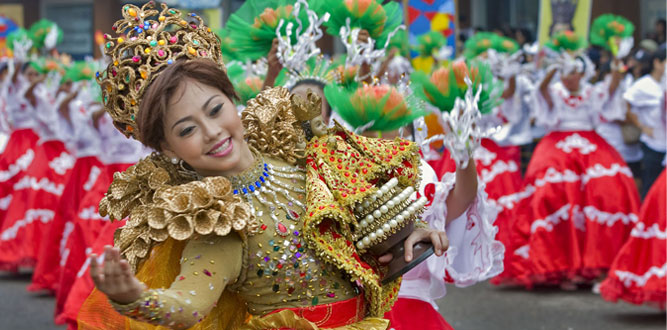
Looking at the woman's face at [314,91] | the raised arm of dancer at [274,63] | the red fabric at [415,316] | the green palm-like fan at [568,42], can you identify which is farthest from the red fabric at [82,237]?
the green palm-like fan at [568,42]

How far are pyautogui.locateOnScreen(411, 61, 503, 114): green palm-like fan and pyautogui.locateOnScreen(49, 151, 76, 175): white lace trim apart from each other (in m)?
6.10

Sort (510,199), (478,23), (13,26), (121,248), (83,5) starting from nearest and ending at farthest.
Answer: (121,248) → (510,199) → (13,26) → (478,23) → (83,5)

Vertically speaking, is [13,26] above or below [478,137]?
below

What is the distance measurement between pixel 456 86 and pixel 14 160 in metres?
6.99

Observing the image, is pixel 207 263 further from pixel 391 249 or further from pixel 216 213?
pixel 391 249

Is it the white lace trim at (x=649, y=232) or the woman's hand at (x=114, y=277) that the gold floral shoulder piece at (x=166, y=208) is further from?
the white lace trim at (x=649, y=232)

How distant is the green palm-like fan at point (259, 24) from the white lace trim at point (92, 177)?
10.1 ft

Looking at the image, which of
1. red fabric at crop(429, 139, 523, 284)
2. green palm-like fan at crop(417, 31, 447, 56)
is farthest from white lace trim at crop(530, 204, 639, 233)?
green palm-like fan at crop(417, 31, 447, 56)

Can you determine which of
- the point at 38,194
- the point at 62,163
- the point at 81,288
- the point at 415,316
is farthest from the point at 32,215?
the point at 415,316

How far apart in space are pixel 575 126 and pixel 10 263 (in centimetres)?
505

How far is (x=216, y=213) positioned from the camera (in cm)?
233

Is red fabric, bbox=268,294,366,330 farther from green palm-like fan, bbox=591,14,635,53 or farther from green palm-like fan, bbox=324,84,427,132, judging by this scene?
green palm-like fan, bbox=591,14,635,53

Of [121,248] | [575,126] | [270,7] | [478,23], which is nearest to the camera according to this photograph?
[121,248]

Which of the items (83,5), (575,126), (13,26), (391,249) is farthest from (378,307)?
(83,5)
